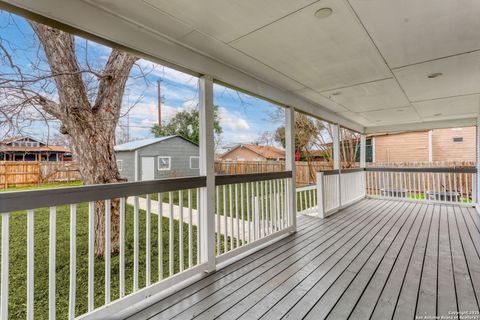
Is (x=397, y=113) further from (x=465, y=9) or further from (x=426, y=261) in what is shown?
(x=465, y=9)

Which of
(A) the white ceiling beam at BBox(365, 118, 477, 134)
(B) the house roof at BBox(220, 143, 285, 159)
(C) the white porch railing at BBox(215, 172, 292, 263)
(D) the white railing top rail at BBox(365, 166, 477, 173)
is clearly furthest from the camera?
(A) the white ceiling beam at BBox(365, 118, 477, 134)

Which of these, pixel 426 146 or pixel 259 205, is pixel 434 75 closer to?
pixel 259 205

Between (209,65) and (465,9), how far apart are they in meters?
2.22

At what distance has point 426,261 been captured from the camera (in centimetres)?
283

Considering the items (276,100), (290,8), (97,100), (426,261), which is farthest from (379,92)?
(97,100)

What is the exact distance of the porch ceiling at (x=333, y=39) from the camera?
1833 mm

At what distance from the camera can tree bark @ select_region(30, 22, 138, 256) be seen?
243 cm

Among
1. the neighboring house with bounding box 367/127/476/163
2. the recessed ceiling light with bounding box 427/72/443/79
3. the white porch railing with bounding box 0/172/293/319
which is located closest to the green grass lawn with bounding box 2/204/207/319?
the white porch railing with bounding box 0/172/293/319

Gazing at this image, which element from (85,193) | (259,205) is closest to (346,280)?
(259,205)

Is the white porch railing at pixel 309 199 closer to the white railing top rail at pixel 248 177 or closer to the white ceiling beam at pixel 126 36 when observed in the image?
the white railing top rail at pixel 248 177

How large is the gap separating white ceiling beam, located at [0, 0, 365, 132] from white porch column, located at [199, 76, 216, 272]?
224 mm

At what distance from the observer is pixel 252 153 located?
357 cm

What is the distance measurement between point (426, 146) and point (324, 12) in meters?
9.52

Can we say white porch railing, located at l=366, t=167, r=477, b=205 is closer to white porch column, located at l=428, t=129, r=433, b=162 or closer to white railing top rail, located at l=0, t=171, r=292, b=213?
white porch column, located at l=428, t=129, r=433, b=162
